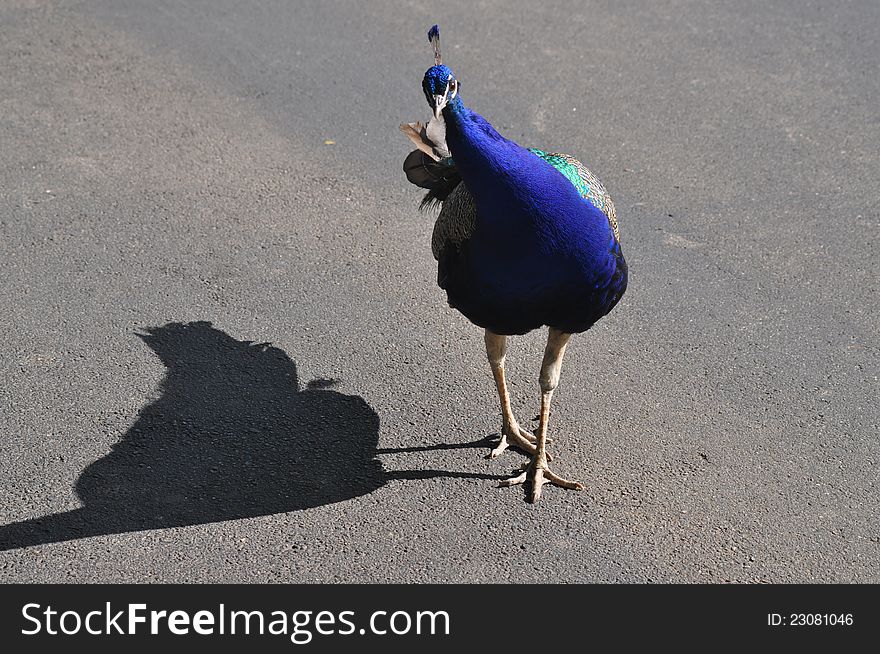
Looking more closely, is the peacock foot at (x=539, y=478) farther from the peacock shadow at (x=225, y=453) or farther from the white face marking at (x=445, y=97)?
the white face marking at (x=445, y=97)

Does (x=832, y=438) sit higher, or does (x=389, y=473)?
(x=832, y=438)

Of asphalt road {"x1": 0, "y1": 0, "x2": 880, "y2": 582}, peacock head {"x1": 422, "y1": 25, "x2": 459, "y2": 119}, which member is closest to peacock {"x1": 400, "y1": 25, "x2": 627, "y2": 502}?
peacock head {"x1": 422, "y1": 25, "x2": 459, "y2": 119}

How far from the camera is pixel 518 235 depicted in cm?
433

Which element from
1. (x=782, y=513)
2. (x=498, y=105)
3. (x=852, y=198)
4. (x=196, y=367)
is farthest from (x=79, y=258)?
(x=852, y=198)

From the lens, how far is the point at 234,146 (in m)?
7.58

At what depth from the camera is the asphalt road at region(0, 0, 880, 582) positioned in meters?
4.85

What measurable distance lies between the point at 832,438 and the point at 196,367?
3.20 meters

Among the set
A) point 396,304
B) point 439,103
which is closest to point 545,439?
point 396,304

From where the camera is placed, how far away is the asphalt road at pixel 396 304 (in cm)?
485

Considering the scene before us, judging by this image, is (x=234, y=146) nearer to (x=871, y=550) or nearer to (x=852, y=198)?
(x=852, y=198)

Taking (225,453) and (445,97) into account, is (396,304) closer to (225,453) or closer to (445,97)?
(225,453)

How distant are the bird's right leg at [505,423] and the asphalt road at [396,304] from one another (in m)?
0.10

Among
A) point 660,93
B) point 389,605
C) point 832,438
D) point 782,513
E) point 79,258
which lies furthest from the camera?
point 660,93

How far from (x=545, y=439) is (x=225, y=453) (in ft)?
4.99
